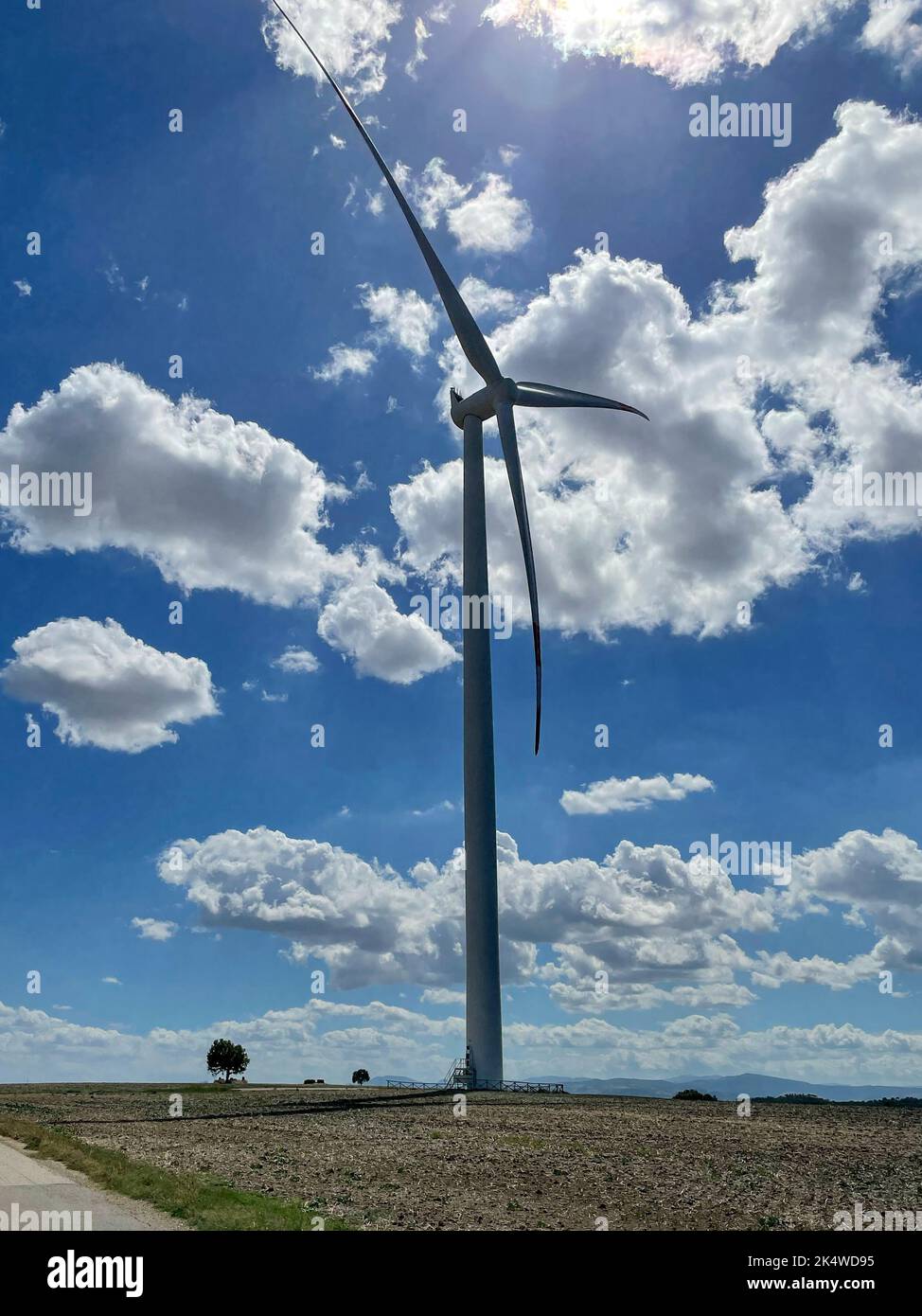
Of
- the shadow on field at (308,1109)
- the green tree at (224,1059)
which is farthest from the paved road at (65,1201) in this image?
the green tree at (224,1059)

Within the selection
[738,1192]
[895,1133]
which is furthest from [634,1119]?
[738,1192]

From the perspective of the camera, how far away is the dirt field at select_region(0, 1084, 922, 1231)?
26.7m

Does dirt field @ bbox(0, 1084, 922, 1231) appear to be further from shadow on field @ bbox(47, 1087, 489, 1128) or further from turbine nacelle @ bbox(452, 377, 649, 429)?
turbine nacelle @ bbox(452, 377, 649, 429)

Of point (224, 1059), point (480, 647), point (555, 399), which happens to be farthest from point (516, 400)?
point (224, 1059)

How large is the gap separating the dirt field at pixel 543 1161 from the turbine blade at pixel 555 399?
63592 mm

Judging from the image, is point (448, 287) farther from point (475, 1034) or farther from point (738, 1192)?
point (738, 1192)

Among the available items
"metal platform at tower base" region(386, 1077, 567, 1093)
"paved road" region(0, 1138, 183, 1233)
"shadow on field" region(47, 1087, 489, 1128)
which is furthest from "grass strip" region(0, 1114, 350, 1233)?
"metal platform at tower base" region(386, 1077, 567, 1093)

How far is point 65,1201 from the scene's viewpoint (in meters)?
26.1
